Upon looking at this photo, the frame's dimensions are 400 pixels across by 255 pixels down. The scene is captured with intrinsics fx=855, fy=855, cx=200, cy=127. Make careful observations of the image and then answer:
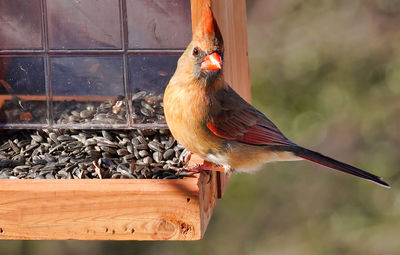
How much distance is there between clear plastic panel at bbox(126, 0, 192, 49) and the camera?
369 centimetres

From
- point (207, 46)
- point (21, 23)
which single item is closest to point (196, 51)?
point (207, 46)

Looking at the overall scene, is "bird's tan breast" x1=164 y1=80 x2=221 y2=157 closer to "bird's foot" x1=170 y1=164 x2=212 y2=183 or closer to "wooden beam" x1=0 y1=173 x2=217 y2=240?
"bird's foot" x1=170 y1=164 x2=212 y2=183

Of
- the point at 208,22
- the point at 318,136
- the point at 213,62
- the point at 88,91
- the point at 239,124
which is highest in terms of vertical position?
the point at 208,22

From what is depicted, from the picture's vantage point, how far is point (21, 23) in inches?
149

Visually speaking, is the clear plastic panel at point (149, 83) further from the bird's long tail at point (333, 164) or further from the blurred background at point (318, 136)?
the blurred background at point (318, 136)

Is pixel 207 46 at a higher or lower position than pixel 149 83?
higher

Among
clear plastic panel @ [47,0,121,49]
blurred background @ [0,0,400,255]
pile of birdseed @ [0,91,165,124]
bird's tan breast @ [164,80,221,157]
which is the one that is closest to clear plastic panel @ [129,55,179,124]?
pile of birdseed @ [0,91,165,124]

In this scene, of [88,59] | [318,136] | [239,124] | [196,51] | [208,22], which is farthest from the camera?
[318,136]

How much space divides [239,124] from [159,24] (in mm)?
555

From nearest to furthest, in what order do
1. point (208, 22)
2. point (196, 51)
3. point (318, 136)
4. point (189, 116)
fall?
point (208, 22)
point (196, 51)
point (189, 116)
point (318, 136)

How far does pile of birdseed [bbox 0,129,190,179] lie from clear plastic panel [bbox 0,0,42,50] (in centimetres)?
41

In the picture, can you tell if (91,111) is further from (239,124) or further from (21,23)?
(239,124)

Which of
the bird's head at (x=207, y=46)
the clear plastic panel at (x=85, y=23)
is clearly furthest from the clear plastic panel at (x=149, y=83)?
the bird's head at (x=207, y=46)

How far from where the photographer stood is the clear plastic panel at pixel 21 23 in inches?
148
